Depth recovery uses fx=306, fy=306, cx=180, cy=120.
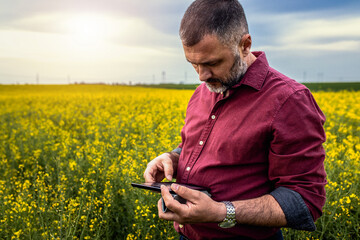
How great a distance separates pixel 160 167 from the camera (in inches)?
63.6

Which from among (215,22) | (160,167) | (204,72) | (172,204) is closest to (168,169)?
(160,167)

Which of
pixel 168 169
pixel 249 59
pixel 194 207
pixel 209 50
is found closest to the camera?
pixel 194 207

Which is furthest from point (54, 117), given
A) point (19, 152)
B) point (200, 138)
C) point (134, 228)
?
point (200, 138)

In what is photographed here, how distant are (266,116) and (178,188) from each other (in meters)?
0.43

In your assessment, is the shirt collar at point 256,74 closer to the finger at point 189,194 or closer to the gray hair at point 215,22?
the gray hair at point 215,22

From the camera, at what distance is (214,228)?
51.4 inches

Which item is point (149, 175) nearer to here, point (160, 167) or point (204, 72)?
point (160, 167)

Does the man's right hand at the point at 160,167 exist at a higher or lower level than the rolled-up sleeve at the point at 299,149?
lower

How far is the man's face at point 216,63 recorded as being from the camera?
3.84 feet

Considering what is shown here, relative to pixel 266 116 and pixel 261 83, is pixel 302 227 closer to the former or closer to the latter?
pixel 266 116

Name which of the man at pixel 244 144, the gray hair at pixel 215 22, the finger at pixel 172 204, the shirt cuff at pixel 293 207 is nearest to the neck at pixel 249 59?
the man at pixel 244 144

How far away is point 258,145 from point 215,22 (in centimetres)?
50

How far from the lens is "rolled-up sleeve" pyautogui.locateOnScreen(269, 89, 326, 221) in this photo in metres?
1.11

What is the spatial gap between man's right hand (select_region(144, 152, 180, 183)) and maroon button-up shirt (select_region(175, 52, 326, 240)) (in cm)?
11
